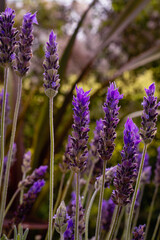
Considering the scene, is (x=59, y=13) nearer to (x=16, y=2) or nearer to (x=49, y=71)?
(x=16, y=2)

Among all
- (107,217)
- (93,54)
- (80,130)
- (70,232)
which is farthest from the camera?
(93,54)

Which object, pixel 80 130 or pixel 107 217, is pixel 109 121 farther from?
pixel 107 217

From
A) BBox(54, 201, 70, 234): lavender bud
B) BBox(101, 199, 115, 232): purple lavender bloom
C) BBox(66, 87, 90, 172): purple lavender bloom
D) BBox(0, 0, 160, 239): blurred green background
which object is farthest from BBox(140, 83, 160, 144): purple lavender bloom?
BBox(0, 0, 160, 239): blurred green background

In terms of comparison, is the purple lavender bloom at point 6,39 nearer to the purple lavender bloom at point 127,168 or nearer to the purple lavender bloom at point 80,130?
the purple lavender bloom at point 80,130

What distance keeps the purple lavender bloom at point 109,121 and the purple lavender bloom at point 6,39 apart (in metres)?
0.23

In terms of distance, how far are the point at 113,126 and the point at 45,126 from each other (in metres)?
1.55

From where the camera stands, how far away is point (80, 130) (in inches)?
29.2

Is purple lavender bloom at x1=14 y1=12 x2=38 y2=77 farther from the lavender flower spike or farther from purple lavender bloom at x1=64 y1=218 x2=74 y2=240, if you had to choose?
purple lavender bloom at x1=64 y1=218 x2=74 y2=240

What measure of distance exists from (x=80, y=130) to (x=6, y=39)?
0.86ft

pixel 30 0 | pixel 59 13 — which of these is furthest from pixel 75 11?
pixel 30 0

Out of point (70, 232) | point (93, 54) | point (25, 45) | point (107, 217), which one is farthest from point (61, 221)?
point (93, 54)

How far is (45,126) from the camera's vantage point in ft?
7.48

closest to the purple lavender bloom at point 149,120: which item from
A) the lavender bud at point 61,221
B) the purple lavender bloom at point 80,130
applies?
the purple lavender bloom at point 80,130

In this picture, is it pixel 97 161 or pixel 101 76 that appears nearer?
pixel 97 161
